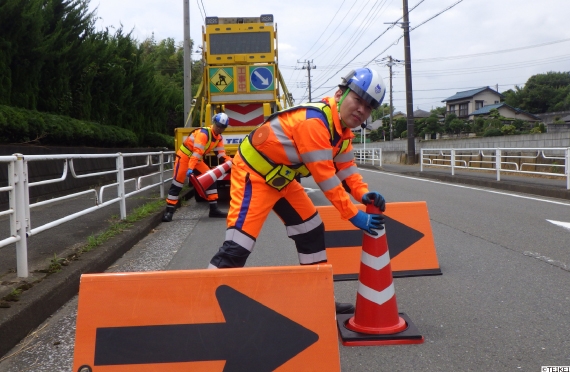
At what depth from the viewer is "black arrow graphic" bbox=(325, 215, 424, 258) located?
551 centimetres

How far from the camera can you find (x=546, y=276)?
17.6 ft

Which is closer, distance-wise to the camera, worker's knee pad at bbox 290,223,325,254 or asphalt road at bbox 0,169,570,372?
asphalt road at bbox 0,169,570,372

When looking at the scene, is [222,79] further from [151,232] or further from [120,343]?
[120,343]

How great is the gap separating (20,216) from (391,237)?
3421mm

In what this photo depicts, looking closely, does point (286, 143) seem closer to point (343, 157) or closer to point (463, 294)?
point (343, 157)

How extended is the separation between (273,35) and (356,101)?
37.4 feet

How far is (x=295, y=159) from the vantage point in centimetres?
→ 369

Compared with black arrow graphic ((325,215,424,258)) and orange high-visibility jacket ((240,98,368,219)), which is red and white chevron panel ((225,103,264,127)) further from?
orange high-visibility jacket ((240,98,368,219))

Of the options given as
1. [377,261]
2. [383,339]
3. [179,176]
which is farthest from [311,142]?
[179,176]

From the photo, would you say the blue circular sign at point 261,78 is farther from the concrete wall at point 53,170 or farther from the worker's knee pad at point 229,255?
the worker's knee pad at point 229,255

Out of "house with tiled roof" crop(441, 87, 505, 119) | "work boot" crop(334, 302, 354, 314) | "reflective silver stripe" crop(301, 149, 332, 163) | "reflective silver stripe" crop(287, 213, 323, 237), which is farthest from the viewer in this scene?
"house with tiled roof" crop(441, 87, 505, 119)

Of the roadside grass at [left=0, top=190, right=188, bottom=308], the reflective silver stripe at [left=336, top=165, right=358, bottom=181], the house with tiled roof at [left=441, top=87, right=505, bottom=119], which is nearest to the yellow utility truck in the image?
the roadside grass at [left=0, top=190, right=188, bottom=308]

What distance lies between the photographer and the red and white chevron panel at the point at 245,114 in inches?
544

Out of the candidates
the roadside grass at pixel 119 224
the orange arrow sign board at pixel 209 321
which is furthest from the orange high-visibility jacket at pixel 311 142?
the roadside grass at pixel 119 224
